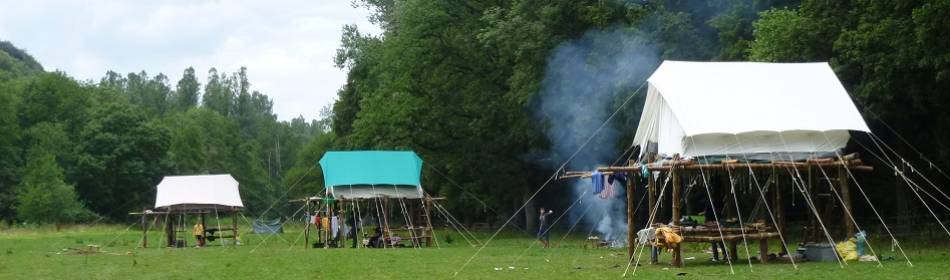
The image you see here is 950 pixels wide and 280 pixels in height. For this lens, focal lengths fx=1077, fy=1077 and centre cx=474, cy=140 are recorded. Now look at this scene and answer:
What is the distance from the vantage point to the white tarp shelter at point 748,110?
1948cm

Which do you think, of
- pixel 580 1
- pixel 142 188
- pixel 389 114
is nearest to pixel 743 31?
pixel 580 1

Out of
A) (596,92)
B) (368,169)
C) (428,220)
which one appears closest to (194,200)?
(368,169)

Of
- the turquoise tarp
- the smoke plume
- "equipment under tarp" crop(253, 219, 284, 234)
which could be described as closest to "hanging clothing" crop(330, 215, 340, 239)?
the turquoise tarp

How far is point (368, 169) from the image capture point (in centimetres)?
3297

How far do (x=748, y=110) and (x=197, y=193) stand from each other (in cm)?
2197

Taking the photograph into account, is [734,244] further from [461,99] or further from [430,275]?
[461,99]

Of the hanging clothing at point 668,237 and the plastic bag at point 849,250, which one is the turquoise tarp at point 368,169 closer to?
the hanging clothing at point 668,237

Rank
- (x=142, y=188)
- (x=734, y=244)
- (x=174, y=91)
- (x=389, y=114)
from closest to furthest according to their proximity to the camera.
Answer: (x=734, y=244) < (x=389, y=114) < (x=142, y=188) < (x=174, y=91)

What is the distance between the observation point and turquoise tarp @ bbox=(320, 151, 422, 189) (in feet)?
107

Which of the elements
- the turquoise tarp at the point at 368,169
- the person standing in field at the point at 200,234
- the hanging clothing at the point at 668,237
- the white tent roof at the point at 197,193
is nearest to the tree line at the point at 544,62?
the turquoise tarp at the point at 368,169

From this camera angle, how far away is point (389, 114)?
44.5 m

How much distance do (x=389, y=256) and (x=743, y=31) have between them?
1169 cm

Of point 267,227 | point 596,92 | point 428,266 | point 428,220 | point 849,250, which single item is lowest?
point 267,227

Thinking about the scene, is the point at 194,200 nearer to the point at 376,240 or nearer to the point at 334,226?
the point at 334,226
